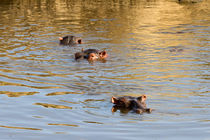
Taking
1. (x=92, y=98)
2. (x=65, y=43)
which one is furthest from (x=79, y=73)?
(x=65, y=43)

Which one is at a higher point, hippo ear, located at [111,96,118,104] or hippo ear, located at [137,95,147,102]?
hippo ear, located at [137,95,147,102]

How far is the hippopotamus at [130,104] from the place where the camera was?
27.1ft

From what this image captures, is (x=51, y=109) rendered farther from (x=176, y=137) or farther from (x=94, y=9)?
(x=94, y=9)

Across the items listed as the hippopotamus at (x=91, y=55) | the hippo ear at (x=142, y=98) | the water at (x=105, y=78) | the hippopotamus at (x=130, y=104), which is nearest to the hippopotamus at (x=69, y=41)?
the water at (x=105, y=78)

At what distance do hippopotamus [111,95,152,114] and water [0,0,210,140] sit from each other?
0.58ft

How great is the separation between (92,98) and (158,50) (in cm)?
625

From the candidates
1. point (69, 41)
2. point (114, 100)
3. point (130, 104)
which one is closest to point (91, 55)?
point (69, 41)

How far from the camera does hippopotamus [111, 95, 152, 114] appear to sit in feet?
27.1

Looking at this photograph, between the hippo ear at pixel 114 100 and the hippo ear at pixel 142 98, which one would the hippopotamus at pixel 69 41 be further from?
the hippo ear at pixel 142 98

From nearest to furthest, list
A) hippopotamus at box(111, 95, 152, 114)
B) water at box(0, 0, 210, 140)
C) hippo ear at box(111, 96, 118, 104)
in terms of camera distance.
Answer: water at box(0, 0, 210, 140)
hippopotamus at box(111, 95, 152, 114)
hippo ear at box(111, 96, 118, 104)

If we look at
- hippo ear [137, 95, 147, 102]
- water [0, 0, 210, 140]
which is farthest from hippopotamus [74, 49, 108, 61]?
hippo ear [137, 95, 147, 102]

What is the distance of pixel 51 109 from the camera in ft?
27.3

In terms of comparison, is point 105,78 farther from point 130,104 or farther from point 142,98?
point 142,98

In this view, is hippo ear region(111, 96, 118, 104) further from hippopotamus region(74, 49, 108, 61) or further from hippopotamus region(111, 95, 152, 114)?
hippopotamus region(74, 49, 108, 61)
